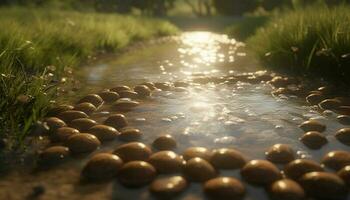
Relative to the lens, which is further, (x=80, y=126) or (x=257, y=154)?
(x=80, y=126)

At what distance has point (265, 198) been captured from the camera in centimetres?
235

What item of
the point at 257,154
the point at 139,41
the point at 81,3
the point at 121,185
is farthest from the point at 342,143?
the point at 81,3

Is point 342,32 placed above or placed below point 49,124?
above

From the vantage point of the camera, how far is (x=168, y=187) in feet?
7.80

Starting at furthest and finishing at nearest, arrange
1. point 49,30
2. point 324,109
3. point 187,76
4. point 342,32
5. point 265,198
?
point 49,30
point 187,76
point 342,32
point 324,109
point 265,198

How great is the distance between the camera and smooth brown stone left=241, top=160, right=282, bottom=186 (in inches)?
97.5

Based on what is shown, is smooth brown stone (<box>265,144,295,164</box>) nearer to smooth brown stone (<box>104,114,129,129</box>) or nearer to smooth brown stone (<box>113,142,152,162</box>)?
smooth brown stone (<box>113,142,152,162</box>)

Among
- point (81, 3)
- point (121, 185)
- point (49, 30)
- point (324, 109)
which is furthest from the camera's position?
point (81, 3)

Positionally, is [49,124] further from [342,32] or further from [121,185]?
[342,32]

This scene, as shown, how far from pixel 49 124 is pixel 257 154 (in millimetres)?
1551

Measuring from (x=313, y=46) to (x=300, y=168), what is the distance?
320cm

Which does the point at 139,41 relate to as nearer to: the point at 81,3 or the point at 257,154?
the point at 257,154

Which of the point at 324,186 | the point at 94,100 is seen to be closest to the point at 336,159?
the point at 324,186

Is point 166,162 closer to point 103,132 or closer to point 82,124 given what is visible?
point 103,132
